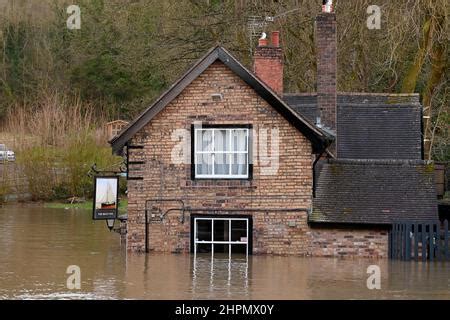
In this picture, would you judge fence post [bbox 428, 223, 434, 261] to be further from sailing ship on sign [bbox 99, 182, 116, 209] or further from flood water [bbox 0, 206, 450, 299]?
sailing ship on sign [bbox 99, 182, 116, 209]

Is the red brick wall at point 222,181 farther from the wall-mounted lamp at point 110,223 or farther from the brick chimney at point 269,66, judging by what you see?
the wall-mounted lamp at point 110,223

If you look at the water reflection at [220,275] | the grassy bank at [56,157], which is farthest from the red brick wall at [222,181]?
the grassy bank at [56,157]

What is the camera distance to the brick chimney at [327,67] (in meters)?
28.1

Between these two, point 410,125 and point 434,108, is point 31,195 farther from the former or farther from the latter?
point 410,125

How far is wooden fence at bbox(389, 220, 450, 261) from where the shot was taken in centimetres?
2511

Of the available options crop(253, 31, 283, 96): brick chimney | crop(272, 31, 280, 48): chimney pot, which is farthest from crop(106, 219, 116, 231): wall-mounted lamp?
crop(272, 31, 280, 48): chimney pot

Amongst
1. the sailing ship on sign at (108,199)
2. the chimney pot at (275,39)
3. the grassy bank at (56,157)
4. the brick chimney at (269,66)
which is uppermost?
the chimney pot at (275,39)

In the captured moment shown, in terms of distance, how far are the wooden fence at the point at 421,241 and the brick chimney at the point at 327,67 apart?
440cm

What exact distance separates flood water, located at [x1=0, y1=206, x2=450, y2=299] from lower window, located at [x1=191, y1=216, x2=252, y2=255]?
663 mm

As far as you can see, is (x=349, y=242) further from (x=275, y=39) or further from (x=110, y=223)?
(x=110, y=223)

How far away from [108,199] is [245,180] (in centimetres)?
459

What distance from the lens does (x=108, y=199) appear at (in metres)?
28.5

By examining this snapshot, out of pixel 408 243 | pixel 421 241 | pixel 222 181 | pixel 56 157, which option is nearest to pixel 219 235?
pixel 222 181

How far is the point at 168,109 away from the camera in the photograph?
87.2ft
